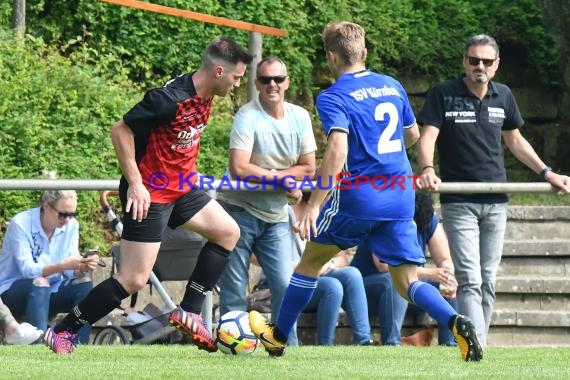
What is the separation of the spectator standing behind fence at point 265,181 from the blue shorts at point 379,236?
1762 mm

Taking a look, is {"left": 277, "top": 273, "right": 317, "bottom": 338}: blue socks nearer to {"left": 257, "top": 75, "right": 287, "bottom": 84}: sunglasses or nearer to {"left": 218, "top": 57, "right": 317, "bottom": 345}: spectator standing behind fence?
{"left": 218, "top": 57, "right": 317, "bottom": 345}: spectator standing behind fence

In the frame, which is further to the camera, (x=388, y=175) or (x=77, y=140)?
(x=77, y=140)

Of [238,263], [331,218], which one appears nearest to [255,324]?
[331,218]

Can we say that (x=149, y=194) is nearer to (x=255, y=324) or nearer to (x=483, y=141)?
(x=255, y=324)

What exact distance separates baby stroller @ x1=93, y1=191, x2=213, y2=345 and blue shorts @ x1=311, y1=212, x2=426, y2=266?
2662 millimetres

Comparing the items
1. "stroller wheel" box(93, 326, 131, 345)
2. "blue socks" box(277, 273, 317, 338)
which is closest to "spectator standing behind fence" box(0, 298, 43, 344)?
"stroller wheel" box(93, 326, 131, 345)

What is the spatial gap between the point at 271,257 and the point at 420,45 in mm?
7023

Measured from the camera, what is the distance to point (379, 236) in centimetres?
881

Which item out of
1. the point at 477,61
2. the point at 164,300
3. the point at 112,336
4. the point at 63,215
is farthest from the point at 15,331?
the point at 477,61

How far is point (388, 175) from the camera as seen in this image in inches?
346

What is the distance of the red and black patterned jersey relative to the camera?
8.86 meters

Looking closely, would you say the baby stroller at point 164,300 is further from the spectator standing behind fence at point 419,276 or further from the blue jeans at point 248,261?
the spectator standing behind fence at point 419,276

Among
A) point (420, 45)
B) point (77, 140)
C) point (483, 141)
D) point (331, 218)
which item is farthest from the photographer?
point (420, 45)

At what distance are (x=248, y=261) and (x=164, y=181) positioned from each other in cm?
186
